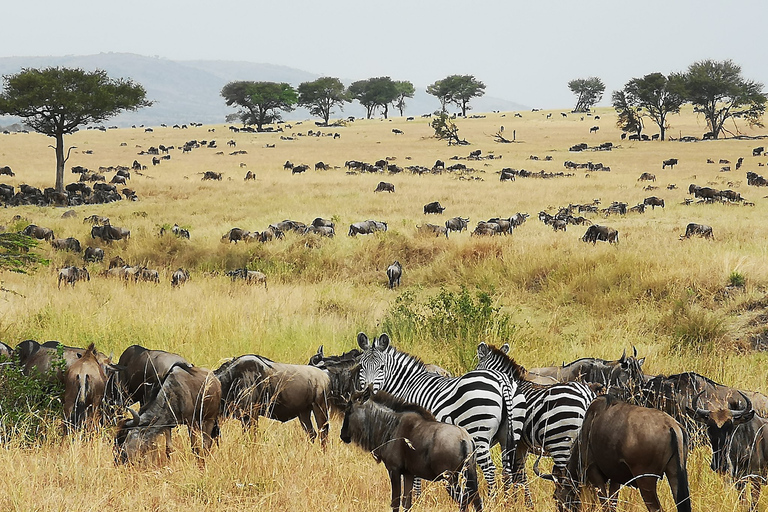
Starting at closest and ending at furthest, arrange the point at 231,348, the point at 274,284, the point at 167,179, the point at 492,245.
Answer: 1. the point at 231,348
2. the point at 274,284
3. the point at 492,245
4. the point at 167,179

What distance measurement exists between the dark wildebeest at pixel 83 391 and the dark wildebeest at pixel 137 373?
25cm

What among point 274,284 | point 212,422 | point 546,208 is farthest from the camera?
point 546,208

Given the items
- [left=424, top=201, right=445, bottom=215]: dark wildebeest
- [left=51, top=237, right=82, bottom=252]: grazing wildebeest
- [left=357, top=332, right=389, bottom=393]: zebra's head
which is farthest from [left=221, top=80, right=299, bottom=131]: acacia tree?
[left=357, top=332, right=389, bottom=393]: zebra's head

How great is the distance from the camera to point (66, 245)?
1917cm

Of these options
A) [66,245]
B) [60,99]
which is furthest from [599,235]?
[60,99]

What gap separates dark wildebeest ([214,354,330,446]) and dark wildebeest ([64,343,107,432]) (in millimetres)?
1023

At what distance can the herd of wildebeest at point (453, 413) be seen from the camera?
4223 millimetres

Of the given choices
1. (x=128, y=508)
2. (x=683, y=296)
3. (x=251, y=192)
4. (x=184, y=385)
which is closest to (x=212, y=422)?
(x=184, y=385)

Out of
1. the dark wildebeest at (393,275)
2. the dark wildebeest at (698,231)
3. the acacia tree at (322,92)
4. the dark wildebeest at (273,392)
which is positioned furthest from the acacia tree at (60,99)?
the acacia tree at (322,92)

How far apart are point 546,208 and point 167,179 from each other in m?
21.2

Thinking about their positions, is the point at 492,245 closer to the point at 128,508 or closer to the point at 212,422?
the point at 212,422

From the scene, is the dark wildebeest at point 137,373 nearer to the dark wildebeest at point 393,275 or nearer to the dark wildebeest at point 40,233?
the dark wildebeest at point 393,275

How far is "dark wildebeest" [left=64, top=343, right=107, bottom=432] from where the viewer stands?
581 centimetres

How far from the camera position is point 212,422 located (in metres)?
5.57
